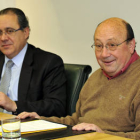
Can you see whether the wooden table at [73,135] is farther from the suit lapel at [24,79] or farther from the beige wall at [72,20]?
the beige wall at [72,20]

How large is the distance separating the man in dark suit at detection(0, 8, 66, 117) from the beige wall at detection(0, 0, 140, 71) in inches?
33.1

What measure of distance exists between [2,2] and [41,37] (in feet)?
2.47

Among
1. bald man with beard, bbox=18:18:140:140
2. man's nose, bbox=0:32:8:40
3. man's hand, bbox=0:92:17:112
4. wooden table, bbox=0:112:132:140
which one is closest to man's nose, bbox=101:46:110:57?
bald man with beard, bbox=18:18:140:140

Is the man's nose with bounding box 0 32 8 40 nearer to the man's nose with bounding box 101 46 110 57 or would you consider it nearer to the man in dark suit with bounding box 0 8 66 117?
the man in dark suit with bounding box 0 8 66 117

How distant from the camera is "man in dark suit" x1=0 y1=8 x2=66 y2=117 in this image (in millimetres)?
2389

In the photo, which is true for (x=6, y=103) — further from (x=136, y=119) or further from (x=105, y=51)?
(x=136, y=119)

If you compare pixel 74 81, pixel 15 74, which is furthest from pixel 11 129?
pixel 15 74

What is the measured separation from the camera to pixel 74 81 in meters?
2.39

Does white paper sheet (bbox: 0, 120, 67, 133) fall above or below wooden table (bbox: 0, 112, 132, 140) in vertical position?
below

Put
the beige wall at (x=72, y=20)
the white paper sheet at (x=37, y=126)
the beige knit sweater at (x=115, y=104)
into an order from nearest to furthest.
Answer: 1. the white paper sheet at (x=37, y=126)
2. the beige knit sweater at (x=115, y=104)
3. the beige wall at (x=72, y=20)

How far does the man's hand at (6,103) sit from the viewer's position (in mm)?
2098

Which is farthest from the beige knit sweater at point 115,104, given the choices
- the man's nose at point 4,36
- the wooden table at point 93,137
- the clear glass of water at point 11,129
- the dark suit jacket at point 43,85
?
the man's nose at point 4,36

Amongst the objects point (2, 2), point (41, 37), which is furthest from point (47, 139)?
point (2, 2)

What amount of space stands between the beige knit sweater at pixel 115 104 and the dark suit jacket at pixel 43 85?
398 millimetres
